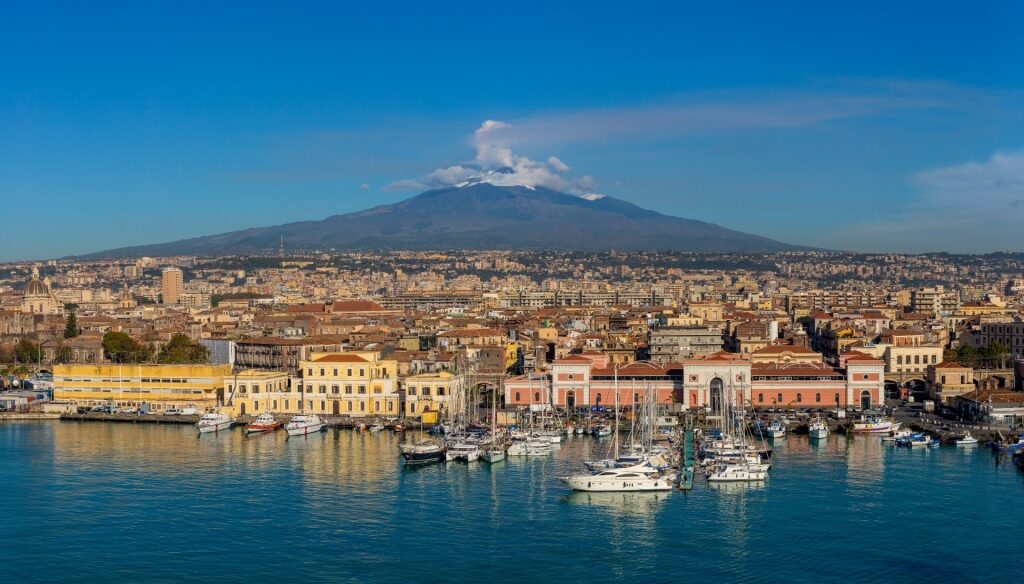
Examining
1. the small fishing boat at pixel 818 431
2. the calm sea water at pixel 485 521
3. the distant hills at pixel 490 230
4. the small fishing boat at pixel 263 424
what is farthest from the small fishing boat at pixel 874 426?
the distant hills at pixel 490 230

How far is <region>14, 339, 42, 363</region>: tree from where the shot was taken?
38531 mm

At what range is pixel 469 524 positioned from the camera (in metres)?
16.4

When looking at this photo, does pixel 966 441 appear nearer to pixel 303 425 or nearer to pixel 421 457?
pixel 421 457

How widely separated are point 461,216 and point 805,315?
129 metres

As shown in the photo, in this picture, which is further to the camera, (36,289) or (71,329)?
(36,289)

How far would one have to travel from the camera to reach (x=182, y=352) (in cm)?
3434

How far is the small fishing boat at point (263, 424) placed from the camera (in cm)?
2480

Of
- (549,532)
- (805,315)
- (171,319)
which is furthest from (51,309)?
(549,532)

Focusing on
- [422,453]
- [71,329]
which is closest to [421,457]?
[422,453]

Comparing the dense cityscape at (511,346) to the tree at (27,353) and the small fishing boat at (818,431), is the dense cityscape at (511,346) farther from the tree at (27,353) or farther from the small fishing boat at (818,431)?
the small fishing boat at (818,431)

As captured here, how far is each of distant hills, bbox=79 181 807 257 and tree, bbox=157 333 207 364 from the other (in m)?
110

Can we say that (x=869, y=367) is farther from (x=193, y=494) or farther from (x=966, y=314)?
(x=966, y=314)

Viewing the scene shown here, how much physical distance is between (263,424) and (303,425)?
0.96 m

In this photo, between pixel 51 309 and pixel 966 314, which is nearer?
pixel 966 314
